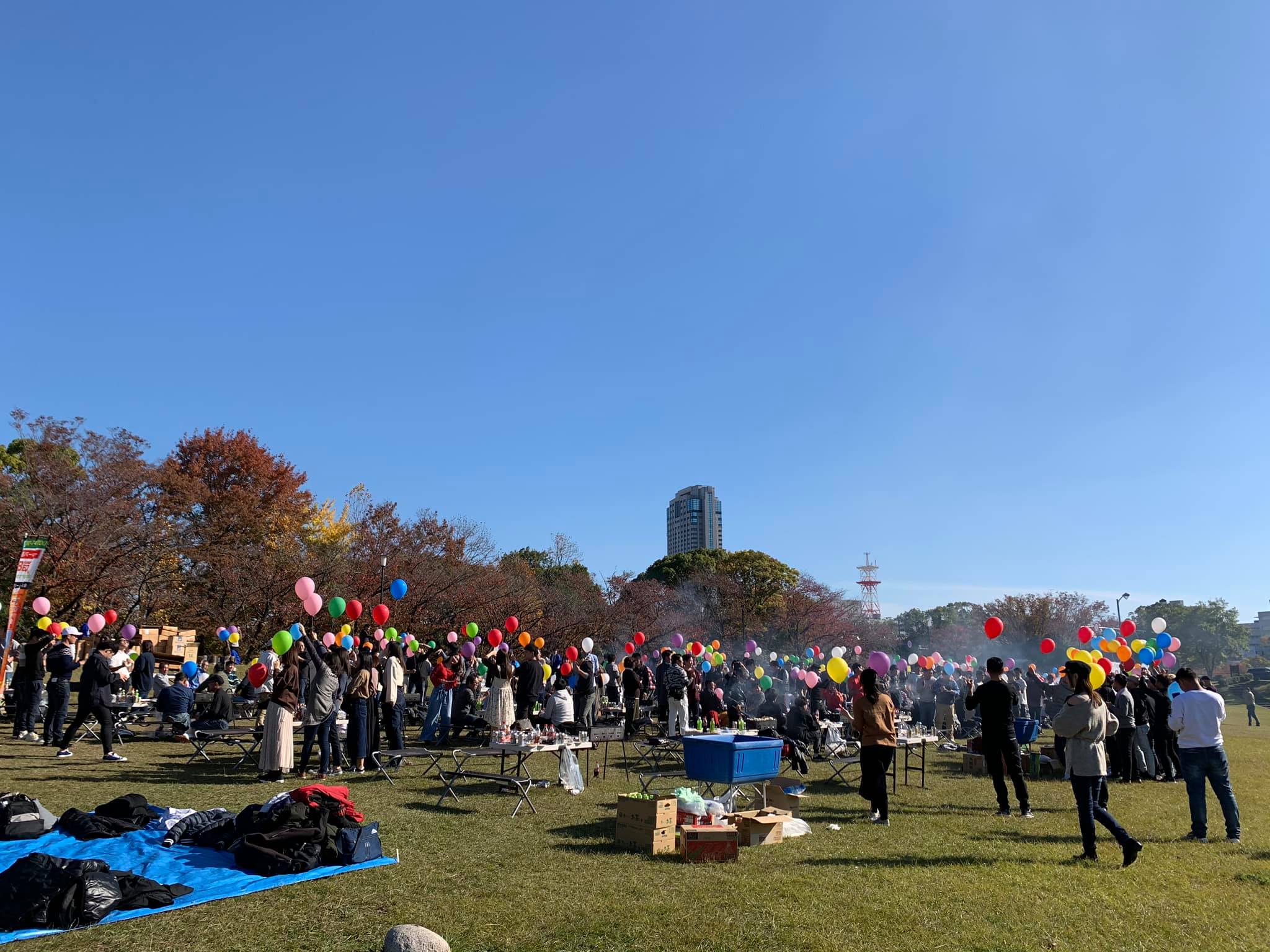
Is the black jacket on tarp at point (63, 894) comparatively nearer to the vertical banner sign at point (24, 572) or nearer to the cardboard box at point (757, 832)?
the cardboard box at point (757, 832)

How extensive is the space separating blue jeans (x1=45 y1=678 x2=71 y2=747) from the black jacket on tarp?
8539 mm

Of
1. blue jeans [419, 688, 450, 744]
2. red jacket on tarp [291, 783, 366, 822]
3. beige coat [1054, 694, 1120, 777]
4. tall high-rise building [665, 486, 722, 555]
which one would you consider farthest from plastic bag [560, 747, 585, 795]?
tall high-rise building [665, 486, 722, 555]

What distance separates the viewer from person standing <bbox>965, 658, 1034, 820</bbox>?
916cm

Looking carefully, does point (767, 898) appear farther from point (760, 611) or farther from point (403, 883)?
point (760, 611)

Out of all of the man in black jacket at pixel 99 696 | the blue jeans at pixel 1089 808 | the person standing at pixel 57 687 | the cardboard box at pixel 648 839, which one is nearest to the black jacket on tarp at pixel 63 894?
the cardboard box at pixel 648 839

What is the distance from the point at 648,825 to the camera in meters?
7.19

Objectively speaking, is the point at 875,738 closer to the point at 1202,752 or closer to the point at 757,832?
the point at 757,832

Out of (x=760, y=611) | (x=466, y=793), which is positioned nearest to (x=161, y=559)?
(x=466, y=793)

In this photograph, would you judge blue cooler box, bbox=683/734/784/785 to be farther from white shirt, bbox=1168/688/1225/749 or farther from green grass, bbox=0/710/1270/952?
white shirt, bbox=1168/688/1225/749

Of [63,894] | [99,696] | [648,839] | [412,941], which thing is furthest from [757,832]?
[99,696]

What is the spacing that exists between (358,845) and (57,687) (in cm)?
872

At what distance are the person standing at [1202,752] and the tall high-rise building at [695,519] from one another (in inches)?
6104

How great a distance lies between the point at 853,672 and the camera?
19078 mm

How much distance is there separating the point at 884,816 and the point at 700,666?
15.6 m
